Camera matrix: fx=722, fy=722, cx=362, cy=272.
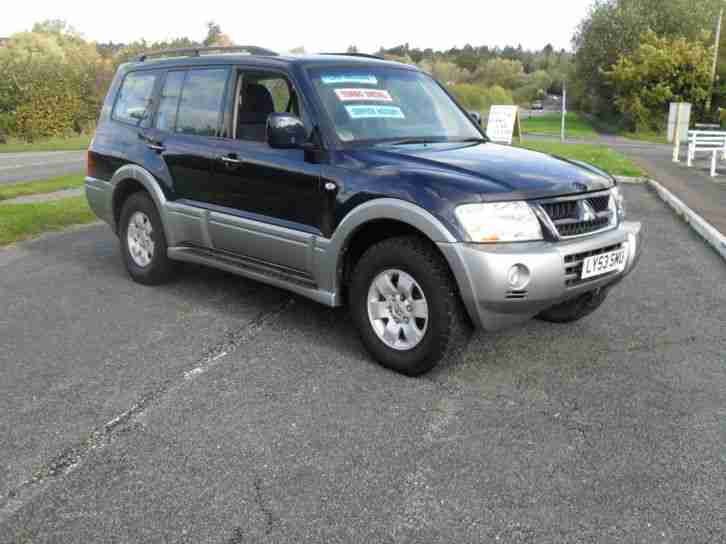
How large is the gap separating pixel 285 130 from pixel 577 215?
72.8 inches

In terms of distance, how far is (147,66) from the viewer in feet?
20.6

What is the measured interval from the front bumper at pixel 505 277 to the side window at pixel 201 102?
7.78 feet

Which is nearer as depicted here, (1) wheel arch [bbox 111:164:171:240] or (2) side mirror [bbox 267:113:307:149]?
(2) side mirror [bbox 267:113:307:149]

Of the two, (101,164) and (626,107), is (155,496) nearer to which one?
(101,164)

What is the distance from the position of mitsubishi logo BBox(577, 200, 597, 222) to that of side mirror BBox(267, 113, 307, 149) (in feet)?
5.76

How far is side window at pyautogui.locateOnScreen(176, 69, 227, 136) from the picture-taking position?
213 inches

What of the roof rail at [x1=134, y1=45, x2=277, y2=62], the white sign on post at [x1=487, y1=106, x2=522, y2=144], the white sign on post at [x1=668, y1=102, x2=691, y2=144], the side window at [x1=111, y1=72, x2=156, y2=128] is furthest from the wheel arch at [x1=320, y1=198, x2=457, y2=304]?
the white sign on post at [x1=668, y1=102, x2=691, y2=144]

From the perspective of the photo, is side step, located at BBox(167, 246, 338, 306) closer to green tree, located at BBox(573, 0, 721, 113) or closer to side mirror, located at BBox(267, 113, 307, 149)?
side mirror, located at BBox(267, 113, 307, 149)

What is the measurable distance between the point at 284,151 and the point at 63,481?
2.54 meters

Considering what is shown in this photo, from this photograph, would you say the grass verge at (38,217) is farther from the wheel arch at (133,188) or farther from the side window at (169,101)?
the side window at (169,101)

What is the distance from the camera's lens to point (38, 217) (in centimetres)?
962

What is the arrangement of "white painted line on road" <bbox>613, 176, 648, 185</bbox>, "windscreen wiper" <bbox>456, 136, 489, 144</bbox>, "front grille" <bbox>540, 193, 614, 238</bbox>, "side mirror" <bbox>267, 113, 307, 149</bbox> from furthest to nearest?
"white painted line on road" <bbox>613, 176, 648, 185</bbox> → "windscreen wiper" <bbox>456, 136, 489, 144</bbox> → "side mirror" <bbox>267, 113, 307, 149</bbox> → "front grille" <bbox>540, 193, 614, 238</bbox>

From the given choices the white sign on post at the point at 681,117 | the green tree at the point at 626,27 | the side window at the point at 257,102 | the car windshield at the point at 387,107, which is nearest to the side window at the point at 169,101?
the side window at the point at 257,102

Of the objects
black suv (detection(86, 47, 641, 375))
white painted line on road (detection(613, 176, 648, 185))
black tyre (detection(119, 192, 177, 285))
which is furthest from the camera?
white painted line on road (detection(613, 176, 648, 185))
